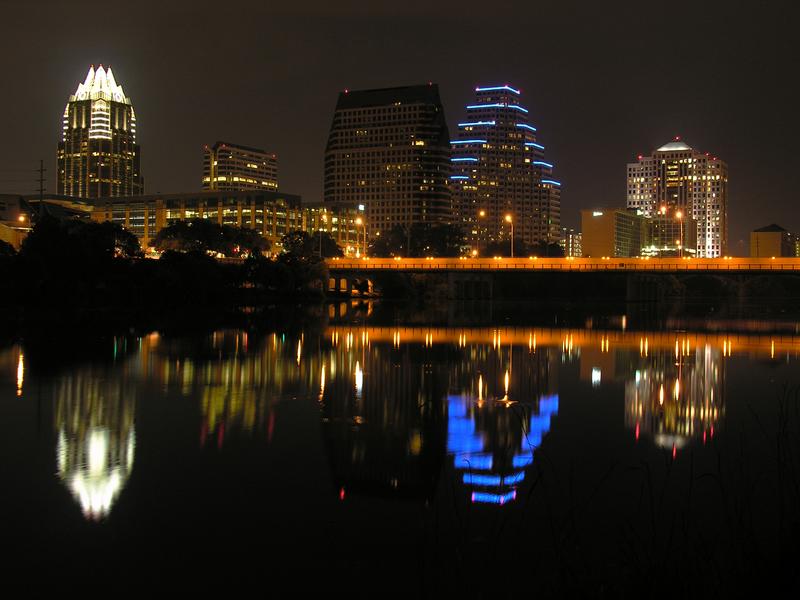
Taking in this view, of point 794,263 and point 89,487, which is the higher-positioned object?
point 794,263

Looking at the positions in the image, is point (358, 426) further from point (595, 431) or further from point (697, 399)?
point (697, 399)

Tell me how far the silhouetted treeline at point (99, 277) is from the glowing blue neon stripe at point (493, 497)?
Answer: 222 ft

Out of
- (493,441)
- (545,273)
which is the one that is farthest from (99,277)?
(493,441)

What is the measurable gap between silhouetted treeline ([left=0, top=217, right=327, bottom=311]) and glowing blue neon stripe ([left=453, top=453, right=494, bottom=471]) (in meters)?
64.7

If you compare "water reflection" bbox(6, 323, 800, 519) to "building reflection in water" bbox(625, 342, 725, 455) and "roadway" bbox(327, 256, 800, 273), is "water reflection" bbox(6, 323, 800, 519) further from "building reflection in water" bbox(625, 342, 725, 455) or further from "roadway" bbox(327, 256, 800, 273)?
"roadway" bbox(327, 256, 800, 273)

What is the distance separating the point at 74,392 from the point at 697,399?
21.4m

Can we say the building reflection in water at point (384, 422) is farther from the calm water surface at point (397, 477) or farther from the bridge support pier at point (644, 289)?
the bridge support pier at point (644, 289)

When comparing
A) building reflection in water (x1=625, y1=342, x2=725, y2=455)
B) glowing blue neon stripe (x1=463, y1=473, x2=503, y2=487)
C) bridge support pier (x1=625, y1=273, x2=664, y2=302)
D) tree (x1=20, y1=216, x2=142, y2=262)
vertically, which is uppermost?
tree (x1=20, y1=216, x2=142, y2=262)

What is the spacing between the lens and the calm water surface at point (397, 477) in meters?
13.9

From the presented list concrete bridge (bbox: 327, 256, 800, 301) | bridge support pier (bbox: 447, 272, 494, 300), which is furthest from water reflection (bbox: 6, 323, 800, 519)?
bridge support pier (bbox: 447, 272, 494, 300)

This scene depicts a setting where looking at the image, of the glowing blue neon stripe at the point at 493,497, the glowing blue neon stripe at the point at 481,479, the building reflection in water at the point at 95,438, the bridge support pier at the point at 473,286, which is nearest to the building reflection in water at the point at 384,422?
the glowing blue neon stripe at the point at 481,479

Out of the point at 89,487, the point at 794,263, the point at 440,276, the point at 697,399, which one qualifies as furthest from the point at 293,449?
the point at 440,276

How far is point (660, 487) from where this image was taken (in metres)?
18.9

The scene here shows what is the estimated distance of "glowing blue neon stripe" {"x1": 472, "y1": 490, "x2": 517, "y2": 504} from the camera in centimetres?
1734
